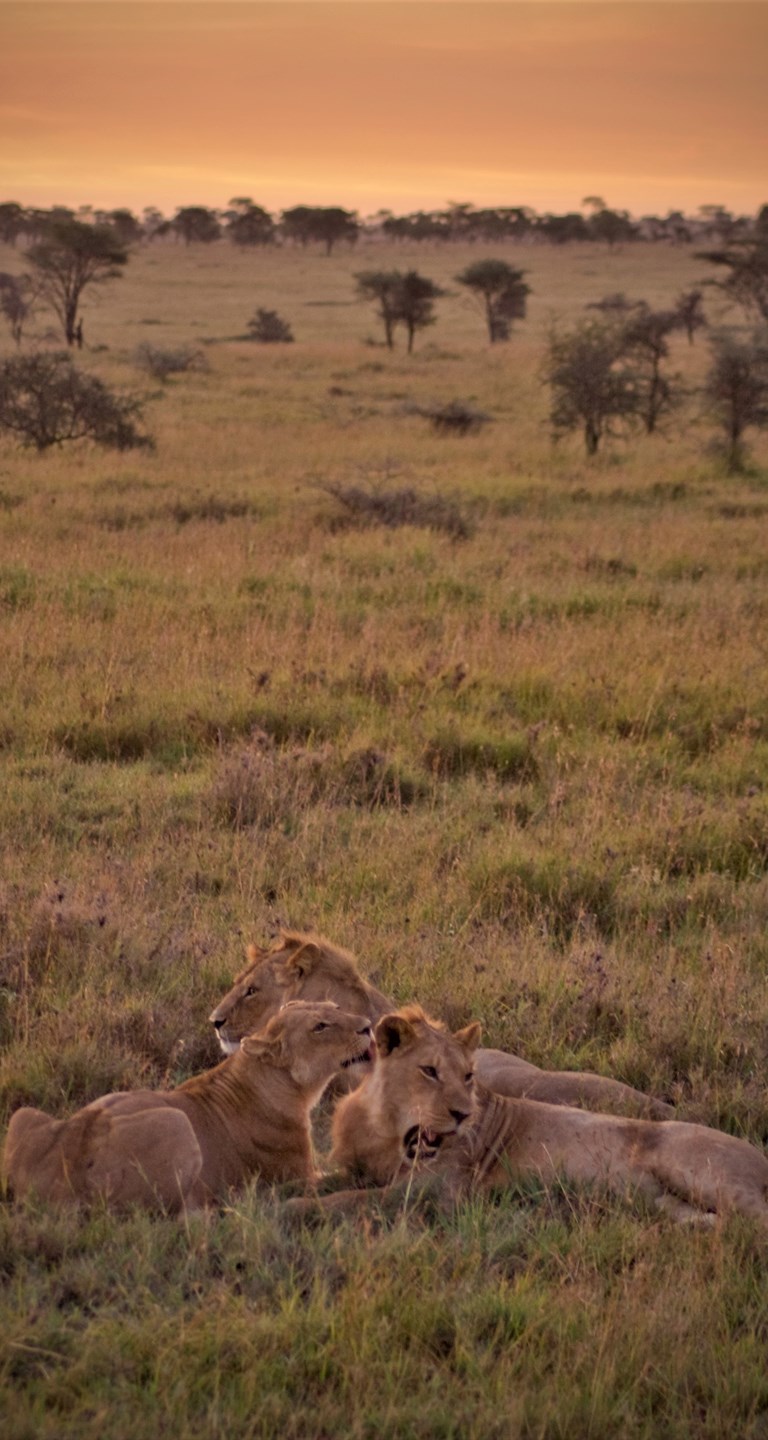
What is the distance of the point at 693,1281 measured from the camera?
3.95 m

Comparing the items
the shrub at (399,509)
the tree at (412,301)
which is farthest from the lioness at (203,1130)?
the tree at (412,301)

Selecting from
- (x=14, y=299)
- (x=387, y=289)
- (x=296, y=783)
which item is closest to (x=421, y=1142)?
(x=296, y=783)

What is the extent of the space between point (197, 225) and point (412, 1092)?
112882 millimetres

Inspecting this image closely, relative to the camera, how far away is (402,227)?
114m

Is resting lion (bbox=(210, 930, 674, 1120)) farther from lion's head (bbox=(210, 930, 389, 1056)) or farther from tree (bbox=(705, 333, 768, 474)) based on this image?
tree (bbox=(705, 333, 768, 474))

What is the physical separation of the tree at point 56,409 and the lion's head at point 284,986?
18084 millimetres

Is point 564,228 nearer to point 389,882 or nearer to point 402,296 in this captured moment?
point 402,296

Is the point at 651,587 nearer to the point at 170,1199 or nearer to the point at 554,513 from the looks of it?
the point at 554,513

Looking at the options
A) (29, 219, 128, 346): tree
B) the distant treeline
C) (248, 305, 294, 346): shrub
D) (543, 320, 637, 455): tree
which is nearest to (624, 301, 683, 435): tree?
(543, 320, 637, 455): tree

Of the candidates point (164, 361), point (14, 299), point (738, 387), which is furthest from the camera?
point (14, 299)

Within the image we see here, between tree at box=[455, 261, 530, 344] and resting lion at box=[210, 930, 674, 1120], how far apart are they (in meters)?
46.4

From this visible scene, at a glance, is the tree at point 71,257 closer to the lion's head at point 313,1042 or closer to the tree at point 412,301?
the tree at point 412,301

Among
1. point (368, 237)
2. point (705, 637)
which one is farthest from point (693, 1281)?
point (368, 237)

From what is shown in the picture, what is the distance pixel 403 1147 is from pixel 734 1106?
52.9 inches
